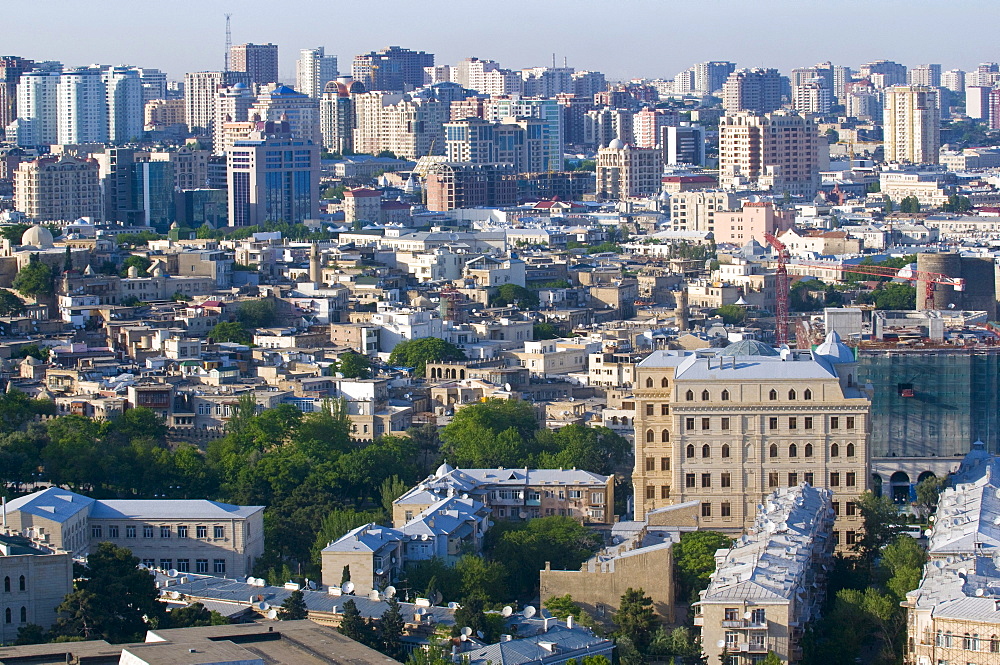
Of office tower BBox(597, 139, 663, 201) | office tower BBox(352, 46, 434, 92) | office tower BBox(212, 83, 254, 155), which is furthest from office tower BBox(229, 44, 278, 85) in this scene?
office tower BBox(597, 139, 663, 201)

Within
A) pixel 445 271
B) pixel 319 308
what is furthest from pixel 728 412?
pixel 445 271

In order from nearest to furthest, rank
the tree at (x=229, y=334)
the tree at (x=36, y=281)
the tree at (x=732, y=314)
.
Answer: the tree at (x=229, y=334), the tree at (x=36, y=281), the tree at (x=732, y=314)

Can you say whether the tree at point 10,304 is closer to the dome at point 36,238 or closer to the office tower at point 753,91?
the dome at point 36,238

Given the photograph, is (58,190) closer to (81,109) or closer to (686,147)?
(81,109)

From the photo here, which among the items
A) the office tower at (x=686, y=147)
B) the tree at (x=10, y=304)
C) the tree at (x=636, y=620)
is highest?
the office tower at (x=686, y=147)

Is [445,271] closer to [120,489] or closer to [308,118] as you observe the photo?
[120,489]

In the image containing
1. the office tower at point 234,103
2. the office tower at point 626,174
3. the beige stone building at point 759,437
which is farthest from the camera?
the office tower at point 234,103

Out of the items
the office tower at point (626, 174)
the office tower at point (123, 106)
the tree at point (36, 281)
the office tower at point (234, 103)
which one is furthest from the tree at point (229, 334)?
the office tower at point (234, 103)

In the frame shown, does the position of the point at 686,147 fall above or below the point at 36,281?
above

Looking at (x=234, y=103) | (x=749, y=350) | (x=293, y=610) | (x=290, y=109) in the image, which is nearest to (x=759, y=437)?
(x=749, y=350)
